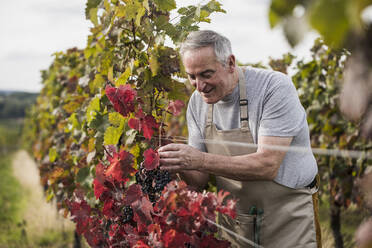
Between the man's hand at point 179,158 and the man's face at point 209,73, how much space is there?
35cm

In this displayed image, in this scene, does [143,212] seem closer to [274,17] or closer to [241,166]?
[241,166]

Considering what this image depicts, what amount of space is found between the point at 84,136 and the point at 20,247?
2904mm

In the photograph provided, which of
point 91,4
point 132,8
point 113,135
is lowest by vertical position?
point 113,135

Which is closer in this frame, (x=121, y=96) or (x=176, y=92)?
(x=121, y=96)

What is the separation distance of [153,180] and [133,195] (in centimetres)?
15

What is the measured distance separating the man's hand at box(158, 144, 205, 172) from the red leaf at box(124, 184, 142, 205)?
16 centimetres

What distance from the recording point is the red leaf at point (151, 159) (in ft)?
5.21

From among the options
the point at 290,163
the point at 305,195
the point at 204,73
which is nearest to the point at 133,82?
the point at 204,73

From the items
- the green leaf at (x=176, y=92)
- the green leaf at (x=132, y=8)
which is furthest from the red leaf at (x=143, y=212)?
the green leaf at (x=132, y=8)

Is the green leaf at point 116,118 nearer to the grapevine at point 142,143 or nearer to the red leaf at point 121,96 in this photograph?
the grapevine at point 142,143

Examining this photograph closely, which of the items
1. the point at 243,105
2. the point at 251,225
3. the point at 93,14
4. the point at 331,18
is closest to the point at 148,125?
the point at 243,105

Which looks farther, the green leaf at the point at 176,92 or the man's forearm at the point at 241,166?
the green leaf at the point at 176,92

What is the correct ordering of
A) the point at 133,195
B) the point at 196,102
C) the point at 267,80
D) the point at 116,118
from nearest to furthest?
the point at 133,195 → the point at 267,80 → the point at 116,118 → the point at 196,102

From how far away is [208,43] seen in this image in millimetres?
1800
